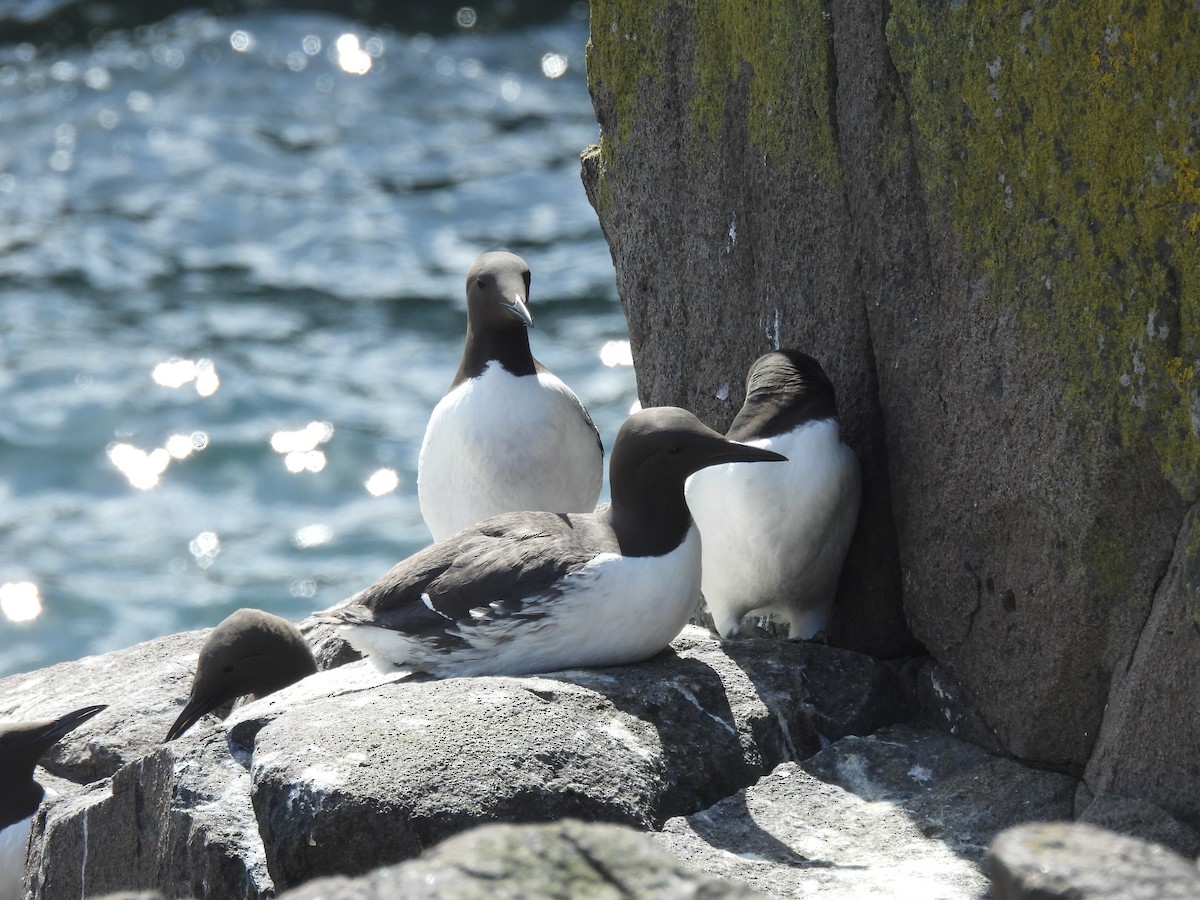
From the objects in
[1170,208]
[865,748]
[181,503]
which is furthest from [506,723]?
[181,503]

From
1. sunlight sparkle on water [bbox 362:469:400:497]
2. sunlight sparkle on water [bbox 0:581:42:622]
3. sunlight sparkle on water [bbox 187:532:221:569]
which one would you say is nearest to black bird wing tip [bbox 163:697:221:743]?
sunlight sparkle on water [bbox 0:581:42:622]

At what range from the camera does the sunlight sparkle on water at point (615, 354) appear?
13.1 meters

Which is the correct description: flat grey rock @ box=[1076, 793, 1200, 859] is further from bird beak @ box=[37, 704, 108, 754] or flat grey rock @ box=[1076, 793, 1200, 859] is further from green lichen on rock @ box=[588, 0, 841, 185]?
bird beak @ box=[37, 704, 108, 754]

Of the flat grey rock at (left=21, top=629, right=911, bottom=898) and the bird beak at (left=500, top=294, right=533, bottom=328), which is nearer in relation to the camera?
the flat grey rock at (left=21, top=629, right=911, bottom=898)

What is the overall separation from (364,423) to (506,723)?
867 centimetres

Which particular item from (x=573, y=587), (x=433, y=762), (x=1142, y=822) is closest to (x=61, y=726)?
(x=573, y=587)

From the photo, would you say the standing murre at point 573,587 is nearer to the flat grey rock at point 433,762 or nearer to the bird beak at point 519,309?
the flat grey rock at point 433,762

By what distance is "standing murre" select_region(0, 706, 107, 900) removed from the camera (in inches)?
231

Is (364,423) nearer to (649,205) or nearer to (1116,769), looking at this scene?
(649,205)

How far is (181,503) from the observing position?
12234mm

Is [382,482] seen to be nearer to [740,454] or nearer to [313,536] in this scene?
[313,536]

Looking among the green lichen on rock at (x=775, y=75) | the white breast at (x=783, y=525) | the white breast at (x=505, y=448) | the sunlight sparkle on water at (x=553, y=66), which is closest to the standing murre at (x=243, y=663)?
the white breast at (x=505, y=448)

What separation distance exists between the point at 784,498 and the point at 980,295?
36.4 inches

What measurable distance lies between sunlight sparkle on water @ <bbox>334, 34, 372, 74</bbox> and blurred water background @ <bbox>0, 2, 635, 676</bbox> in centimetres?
3
